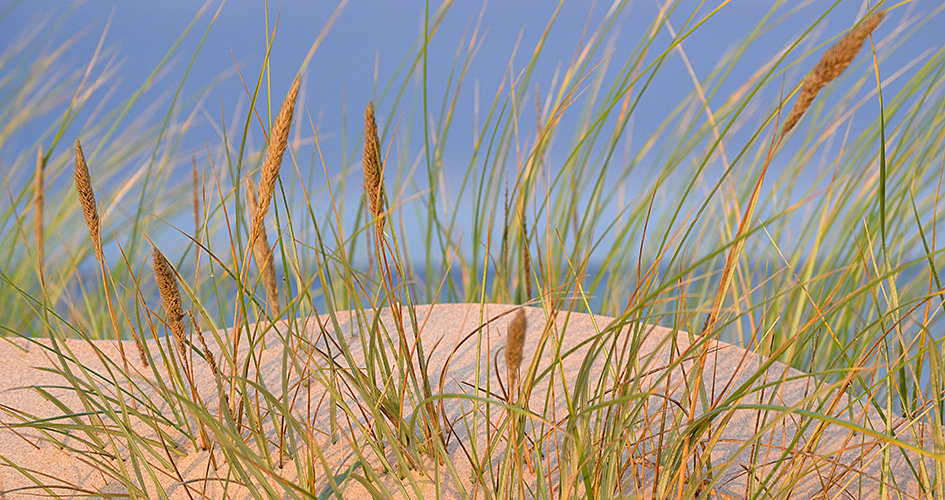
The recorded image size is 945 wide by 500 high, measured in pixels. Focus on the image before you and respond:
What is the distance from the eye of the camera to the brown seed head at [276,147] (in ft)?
2.73

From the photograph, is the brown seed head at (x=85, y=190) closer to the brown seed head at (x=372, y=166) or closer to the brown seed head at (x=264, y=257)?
the brown seed head at (x=264, y=257)

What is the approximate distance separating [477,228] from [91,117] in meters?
2.10

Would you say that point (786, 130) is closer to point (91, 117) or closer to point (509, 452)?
point (509, 452)

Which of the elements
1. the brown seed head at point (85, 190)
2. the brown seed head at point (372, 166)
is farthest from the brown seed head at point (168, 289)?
the brown seed head at point (372, 166)

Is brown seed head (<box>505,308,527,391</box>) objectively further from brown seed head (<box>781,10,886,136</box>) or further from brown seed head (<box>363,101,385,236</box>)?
brown seed head (<box>781,10,886,136</box>)

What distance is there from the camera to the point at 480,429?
1363 mm

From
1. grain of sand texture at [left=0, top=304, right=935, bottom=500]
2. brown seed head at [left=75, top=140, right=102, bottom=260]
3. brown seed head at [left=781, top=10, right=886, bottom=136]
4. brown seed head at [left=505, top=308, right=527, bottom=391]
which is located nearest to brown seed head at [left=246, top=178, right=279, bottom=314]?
grain of sand texture at [left=0, top=304, right=935, bottom=500]

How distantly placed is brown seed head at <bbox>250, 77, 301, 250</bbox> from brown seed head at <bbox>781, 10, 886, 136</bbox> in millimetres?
577

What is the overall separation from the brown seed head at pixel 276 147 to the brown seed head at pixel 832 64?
0.58 metres

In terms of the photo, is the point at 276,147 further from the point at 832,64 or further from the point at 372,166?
the point at 832,64

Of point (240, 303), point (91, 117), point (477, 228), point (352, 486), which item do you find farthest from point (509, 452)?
point (91, 117)

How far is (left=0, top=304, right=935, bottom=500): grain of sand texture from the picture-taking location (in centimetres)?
101

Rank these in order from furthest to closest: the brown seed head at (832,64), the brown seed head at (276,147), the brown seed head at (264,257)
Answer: the brown seed head at (264,257)
the brown seed head at (276,147)
the brown seed head at (832,64)

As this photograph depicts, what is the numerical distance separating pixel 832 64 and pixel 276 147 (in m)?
0.64
